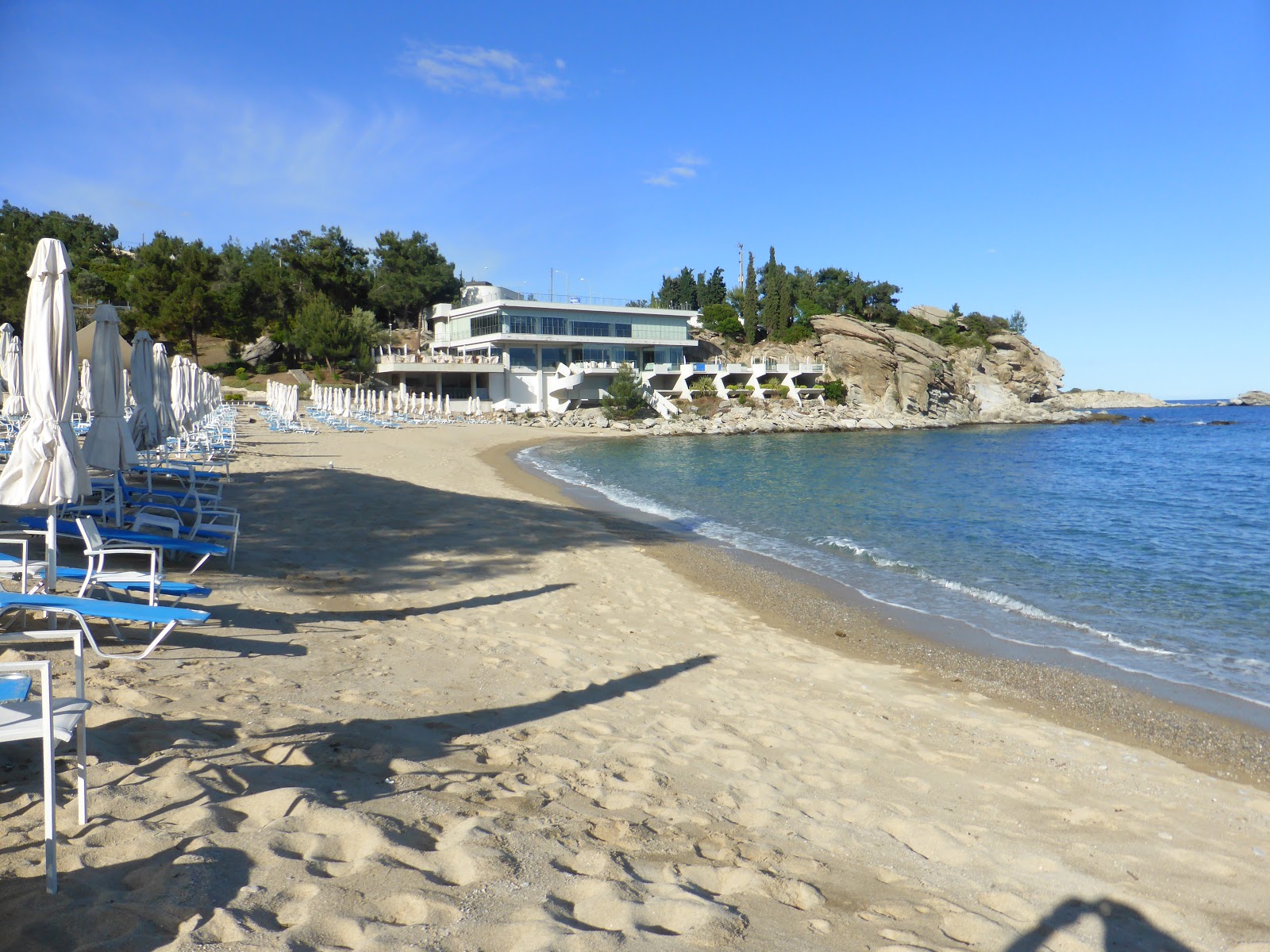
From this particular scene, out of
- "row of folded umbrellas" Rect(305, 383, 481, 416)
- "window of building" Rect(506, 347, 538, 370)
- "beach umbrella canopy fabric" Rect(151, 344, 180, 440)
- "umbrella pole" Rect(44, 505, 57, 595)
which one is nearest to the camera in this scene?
"umbrella pole" Rect(44, 505, 57, 595)

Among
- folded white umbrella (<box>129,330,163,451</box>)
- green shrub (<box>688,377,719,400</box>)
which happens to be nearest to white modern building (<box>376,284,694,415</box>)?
green shrub (<box>688,377,719,400</box>)

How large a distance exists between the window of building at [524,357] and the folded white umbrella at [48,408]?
57064 millimetres

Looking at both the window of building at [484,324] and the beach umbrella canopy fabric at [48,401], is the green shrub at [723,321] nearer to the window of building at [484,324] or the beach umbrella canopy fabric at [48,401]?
the window of building at [484,324]

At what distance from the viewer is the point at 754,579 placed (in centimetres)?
1155

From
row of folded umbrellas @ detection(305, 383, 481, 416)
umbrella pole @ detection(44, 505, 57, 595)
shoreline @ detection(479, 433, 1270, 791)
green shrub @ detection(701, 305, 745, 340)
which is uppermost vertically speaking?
green shrub @ detection(701, 305, 745, 340)

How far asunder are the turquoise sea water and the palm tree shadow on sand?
5354 mm

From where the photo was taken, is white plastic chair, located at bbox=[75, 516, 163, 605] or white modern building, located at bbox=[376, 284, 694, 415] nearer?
white plastic chair, located at bbox=[75, 516, 163, 605]

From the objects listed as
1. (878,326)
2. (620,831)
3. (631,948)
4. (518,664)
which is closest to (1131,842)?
(620,831)

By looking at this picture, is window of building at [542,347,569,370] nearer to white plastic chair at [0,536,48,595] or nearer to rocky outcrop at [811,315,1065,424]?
rocky outcrop at [811,315,1065,424]

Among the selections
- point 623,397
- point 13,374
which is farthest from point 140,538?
point 623,397

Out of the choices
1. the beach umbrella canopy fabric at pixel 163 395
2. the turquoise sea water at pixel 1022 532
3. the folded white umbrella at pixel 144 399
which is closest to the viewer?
the turquoise sea water at pixel 1022 532

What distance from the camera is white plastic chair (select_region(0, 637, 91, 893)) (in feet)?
8.39

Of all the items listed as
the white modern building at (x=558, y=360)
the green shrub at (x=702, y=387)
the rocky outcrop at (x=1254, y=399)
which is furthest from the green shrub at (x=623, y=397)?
the rocky outcrop at (x=1254, y=399)

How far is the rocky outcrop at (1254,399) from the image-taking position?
15338cm
